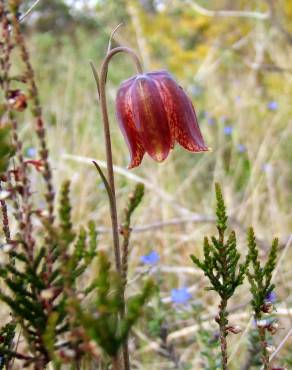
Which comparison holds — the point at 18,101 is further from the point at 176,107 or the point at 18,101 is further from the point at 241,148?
the point at 241,148

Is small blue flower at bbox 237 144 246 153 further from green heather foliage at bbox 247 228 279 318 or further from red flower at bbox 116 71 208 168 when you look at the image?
green heather foliage at bbox 247 228 279 318

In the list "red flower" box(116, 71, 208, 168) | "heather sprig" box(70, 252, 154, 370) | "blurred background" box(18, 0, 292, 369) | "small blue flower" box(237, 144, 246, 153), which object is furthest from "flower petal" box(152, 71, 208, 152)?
"small blue flower" box(237, 144, 246, 153)

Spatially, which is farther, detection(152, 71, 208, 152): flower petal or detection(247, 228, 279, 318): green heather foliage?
detection(152, 71, 208, 152): flower petal

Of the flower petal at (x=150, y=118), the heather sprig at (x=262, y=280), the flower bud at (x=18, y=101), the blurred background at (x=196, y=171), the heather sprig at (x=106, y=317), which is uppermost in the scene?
the flower bud at (x=18, y=101)

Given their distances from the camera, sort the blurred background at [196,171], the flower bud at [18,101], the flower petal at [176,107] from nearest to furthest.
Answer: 1. the flower bud at [18,101]
2. the flower petal at [176,107]
3. the blurred background at [196,171]

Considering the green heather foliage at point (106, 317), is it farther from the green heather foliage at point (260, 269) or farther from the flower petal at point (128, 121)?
the flower petal at point (128, 121)

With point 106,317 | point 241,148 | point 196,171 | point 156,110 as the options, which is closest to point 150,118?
point 156,110

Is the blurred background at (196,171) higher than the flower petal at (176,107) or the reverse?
the reverse

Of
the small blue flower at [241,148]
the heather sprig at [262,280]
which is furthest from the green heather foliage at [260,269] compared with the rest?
the small blue flower at [241,148]
